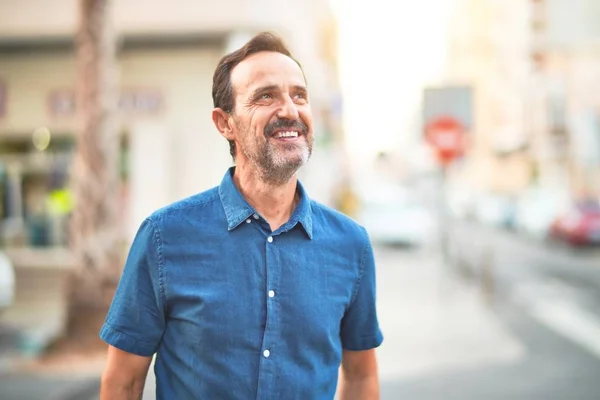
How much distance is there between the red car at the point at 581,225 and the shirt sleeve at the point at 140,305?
74.4ft

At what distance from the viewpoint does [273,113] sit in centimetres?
200

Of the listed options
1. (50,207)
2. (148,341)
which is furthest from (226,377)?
(50,207)

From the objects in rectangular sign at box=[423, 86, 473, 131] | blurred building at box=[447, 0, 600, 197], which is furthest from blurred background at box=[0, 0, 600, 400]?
blurred building at box=[447, 0, 600, 197]

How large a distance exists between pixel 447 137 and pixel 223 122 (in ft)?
33.6

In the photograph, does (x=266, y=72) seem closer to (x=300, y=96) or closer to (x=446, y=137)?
(x=300, y=96)

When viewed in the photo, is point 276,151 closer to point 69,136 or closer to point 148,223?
point 148,223

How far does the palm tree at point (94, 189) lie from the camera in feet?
26.1

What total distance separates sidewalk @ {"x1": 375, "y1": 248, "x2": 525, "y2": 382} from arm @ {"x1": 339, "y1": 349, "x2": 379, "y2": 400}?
5.30m

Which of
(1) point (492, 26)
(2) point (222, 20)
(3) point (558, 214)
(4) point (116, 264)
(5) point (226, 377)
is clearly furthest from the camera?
(1) point (492, 26)

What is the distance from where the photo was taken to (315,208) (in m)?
2.19

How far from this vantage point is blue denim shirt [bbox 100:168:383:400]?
6.31 feet

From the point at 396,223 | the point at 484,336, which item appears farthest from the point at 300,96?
the point at 396,223

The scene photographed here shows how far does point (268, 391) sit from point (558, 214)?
993 inches

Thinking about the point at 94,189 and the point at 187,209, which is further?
the point at 94,189
